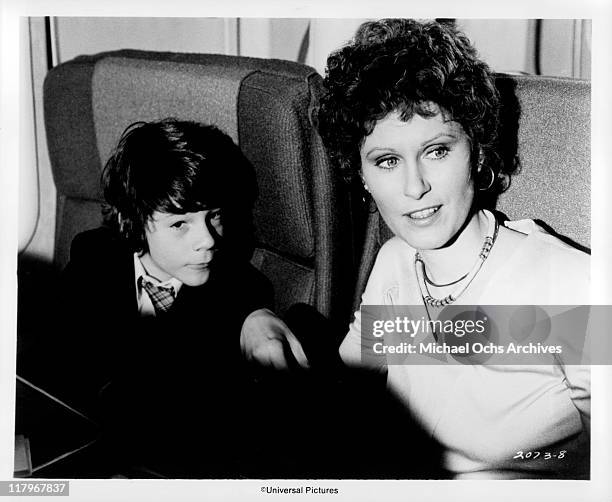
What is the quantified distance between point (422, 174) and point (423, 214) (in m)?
0.05

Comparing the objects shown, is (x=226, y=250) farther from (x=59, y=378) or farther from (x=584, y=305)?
(x=584, y=305)

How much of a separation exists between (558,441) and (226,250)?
0.50m

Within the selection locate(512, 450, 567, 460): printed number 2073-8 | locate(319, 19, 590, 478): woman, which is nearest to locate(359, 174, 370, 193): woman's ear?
locate(319, 19, 590, 478): woman

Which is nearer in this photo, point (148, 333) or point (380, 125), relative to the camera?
point (380, 125)

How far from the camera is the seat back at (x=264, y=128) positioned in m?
0.95

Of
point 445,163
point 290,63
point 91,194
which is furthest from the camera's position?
point 91,194

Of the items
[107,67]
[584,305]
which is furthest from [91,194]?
[584,305]

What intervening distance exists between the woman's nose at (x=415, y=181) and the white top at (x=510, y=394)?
3.7 inches

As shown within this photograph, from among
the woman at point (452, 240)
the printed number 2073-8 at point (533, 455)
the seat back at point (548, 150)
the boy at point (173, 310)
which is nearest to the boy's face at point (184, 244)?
the boy at point (173, 310)

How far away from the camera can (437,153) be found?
0.89 meters

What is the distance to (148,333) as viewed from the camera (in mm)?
1043

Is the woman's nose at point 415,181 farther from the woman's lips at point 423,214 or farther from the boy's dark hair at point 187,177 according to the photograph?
the boy's dark hair at point 187,177

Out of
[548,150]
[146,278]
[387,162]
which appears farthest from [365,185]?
[146,278]

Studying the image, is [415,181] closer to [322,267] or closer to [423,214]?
[423,214]
